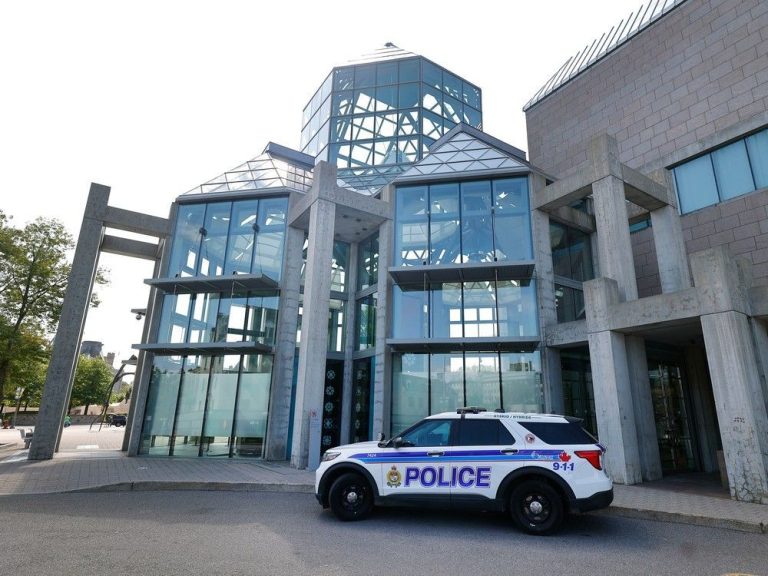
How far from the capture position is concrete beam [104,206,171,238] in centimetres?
1780

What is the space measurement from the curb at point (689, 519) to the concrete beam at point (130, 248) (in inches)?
763

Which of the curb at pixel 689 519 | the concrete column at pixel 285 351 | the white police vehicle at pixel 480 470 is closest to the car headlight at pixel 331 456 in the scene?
the white police vehicle at pixel 480 470

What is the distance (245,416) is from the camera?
16.3m

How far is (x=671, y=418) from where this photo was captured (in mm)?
14289

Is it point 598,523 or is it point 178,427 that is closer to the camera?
point 598,523

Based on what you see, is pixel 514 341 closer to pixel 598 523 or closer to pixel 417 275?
pixel 417 275

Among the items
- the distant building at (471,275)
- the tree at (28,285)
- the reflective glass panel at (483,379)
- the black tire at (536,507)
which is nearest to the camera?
the black tire at (536,507)

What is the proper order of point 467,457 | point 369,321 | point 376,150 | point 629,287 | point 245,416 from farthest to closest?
point 376,150 → point 369,321 → point 245,416 → point 629,287 → point 467,457

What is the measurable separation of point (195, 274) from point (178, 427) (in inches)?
236

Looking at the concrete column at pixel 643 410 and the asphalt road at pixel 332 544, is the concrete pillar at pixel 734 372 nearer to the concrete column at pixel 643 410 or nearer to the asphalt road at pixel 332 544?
the concrete column at pixel 643 410

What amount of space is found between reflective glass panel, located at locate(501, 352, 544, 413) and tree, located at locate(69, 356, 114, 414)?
64810 millimetres

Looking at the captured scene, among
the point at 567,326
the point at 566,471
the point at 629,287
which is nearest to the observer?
the point at 566,471

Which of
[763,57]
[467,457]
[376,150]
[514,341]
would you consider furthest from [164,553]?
[376,150]

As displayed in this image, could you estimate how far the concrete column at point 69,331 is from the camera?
15.2 meters
